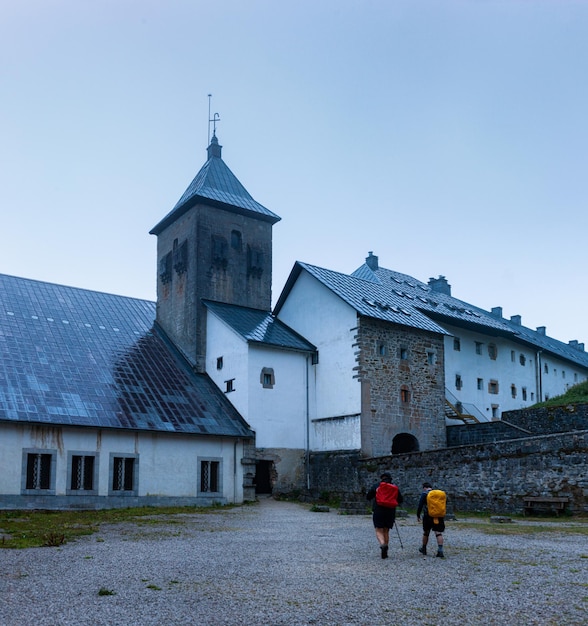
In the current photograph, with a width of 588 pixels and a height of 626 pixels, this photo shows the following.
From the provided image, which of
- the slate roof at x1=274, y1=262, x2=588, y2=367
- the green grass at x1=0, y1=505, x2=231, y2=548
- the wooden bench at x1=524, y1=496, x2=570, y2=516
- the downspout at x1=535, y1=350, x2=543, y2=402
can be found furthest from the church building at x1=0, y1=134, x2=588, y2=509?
the wooden bench at x1=524, y1=496, x2=570, y2=516

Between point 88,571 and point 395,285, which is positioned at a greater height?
point 395,285

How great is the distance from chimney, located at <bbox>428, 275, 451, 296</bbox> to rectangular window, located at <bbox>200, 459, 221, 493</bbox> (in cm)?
2485

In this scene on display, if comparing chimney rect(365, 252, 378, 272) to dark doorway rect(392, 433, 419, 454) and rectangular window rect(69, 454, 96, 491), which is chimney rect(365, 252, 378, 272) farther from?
rectangular window rect(69, 454, 96, 491)

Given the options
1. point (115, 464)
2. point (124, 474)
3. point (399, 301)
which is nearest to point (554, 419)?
point (399, 301)

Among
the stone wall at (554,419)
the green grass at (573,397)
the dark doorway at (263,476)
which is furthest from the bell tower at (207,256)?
the green grass at (573,397)

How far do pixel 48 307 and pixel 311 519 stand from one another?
17.3 m

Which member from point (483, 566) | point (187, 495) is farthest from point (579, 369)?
point (483, 566)

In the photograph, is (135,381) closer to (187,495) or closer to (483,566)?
(187,495)

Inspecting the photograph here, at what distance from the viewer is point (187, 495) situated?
2858 cm

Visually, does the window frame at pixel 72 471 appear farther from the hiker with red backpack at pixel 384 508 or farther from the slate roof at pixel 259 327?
the hiker with red backpack at pixel 384 508

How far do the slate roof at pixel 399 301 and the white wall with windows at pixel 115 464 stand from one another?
883 cm

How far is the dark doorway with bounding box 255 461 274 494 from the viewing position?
32.2 meters

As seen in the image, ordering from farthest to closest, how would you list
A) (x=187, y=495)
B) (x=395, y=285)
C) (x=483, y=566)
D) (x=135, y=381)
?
1. (x=395, y=285)
2. (x=135, y=381)
3. (x=187, y=495)
4. (x=483, y=566)

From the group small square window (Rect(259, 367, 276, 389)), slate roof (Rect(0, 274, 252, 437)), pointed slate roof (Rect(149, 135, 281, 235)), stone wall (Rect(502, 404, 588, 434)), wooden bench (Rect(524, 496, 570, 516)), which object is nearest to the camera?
wooden bench (Rect(524, 496, 570, 516))
